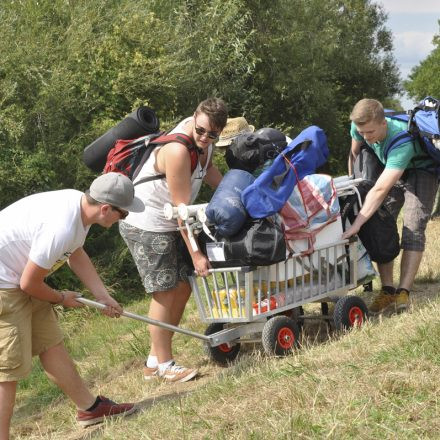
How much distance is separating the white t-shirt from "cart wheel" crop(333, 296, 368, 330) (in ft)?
7.27

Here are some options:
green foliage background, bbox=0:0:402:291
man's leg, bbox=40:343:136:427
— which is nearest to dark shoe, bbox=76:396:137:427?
man's leg, bbox=40:343:136:427

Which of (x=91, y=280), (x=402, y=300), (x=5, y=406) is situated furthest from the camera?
(x=402, y=300)

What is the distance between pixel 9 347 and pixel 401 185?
3735mm

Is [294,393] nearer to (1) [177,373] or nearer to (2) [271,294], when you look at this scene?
(2) [271,294]

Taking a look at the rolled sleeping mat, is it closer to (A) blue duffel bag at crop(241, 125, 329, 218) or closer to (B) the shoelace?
(A) blue duffel bag at crop(241, 125, 329, 218)

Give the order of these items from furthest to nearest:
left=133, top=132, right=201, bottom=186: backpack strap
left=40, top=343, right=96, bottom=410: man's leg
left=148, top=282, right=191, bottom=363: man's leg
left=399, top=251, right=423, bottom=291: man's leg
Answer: left=399, top=251, right=423, bottom=291: man's leg
left=148, top=282, right=191, bottom=363: man's leg
left=133, top=132, right=201, bottom=186: backpack strap
left=40, top=343, right=96, bottom=410: man's leg

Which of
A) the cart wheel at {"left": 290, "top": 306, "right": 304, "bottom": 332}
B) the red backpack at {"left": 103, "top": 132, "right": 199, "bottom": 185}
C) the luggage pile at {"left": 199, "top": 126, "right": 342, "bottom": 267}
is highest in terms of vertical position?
the red backpack at {"left": 103, "top": 132, "right": 199, "bottom": 185}

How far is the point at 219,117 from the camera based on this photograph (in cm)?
535

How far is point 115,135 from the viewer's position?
19.4 feet

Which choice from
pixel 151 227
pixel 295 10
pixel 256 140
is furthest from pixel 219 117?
pixel 295 10

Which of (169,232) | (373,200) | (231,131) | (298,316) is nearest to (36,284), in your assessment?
(169,232)

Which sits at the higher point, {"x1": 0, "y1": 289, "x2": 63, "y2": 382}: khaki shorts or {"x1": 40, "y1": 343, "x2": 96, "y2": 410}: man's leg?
{"x1": 0, "y1": 289, "x2": 63, "y2": 382}: khaki shorts

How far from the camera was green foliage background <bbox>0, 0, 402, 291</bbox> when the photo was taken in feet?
44.6

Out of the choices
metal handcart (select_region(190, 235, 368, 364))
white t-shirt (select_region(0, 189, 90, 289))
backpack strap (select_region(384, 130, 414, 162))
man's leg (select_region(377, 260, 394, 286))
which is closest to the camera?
white t-shirt (select_region(0, 189, 90, 289))
